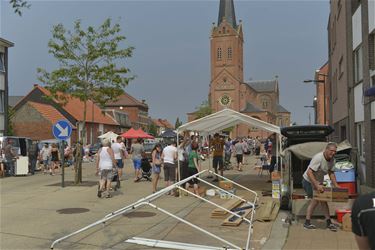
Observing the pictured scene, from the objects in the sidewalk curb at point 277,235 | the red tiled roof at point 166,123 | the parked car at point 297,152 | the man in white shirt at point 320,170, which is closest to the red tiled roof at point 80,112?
the parked car at point 297,152

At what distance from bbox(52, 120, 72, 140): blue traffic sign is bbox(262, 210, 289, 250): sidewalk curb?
887 cm

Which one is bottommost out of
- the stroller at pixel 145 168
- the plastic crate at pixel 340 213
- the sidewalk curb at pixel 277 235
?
the sidewalk curb at pixel 277 235

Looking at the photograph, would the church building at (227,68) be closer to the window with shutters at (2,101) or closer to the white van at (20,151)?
the window with shutters at (2,101)

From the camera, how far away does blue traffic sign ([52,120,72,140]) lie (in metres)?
16.1

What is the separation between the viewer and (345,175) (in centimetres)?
1033

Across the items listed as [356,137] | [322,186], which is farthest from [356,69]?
[322,186]

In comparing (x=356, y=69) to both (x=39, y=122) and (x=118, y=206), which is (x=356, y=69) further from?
(x=39, y=122)

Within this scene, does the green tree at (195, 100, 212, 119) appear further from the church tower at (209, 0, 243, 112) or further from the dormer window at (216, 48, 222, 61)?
the dormer window at (216, 48, 222, 61)

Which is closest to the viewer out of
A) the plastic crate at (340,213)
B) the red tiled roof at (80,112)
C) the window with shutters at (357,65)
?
the plastic crate at (340,213)

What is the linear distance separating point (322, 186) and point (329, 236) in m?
0.99

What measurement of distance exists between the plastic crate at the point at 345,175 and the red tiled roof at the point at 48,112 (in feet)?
160

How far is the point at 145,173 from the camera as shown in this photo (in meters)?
19.1

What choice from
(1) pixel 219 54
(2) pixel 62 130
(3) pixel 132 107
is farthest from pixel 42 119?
(1) pixel 219 54

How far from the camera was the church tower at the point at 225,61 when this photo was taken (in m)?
106
